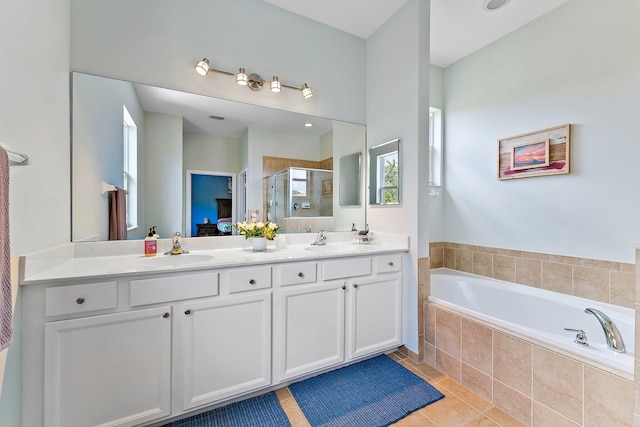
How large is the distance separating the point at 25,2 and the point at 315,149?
6.00 feet

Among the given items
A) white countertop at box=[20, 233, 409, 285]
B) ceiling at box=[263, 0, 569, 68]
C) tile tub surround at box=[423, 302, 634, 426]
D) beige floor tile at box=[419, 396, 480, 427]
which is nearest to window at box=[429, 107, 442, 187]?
ceiling at box=[263, 0, 569, 68]

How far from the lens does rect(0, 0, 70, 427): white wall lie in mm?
1030

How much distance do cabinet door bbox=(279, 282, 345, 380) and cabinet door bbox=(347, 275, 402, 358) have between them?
0.10 m

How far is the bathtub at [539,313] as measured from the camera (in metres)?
1.30

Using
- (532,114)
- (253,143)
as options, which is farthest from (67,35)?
(532,114)

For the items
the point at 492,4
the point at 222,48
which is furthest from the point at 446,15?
the point at 222,48

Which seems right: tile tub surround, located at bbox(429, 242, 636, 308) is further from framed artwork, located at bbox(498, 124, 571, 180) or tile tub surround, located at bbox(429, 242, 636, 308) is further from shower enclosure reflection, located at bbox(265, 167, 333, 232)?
shower enclosure reflection, located at bbox(265, 167, 333, 232)

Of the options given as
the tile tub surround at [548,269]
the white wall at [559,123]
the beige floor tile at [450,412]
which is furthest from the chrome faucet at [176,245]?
the white wall at [559,123]

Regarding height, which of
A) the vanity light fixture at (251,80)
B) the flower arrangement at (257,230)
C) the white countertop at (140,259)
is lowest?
the white countertop at (140,259)

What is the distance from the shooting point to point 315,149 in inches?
97.3

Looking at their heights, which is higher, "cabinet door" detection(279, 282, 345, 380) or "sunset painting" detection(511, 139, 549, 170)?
"sunset painting" detection(511, 139, 549, 170)

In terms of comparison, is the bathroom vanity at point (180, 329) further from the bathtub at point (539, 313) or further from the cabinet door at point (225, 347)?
the bathtub at point (539, 313)

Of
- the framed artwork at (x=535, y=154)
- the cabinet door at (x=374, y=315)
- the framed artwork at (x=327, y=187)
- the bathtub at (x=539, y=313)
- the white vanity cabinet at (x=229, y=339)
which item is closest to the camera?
the bathtub at (x=539, y=313)

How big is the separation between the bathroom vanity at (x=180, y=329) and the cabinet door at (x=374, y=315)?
0.04ft
